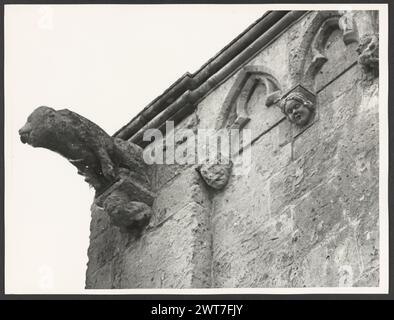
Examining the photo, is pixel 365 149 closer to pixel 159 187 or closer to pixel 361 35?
pixel 361 35

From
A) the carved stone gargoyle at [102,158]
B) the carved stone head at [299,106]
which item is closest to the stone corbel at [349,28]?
the carved stone head at [299,106]

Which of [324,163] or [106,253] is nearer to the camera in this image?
[324,163]

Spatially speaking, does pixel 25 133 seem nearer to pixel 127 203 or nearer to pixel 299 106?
pixel 127 203

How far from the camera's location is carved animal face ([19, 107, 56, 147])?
33.9 ft

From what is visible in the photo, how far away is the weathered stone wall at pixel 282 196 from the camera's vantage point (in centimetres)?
960

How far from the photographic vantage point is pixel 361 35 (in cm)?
995

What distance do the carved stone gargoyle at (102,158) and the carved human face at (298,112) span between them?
4.12 feet

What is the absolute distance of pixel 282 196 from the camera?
10.0 m

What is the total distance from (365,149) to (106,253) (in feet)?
7.23

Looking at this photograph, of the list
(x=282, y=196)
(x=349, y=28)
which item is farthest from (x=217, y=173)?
(x=349, y=28)

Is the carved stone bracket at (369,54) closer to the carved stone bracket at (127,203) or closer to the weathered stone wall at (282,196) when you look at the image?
the weathered stone wall at (282,196)

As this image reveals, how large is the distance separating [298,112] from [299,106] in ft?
0.12

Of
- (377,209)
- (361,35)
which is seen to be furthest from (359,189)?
(361,35)
